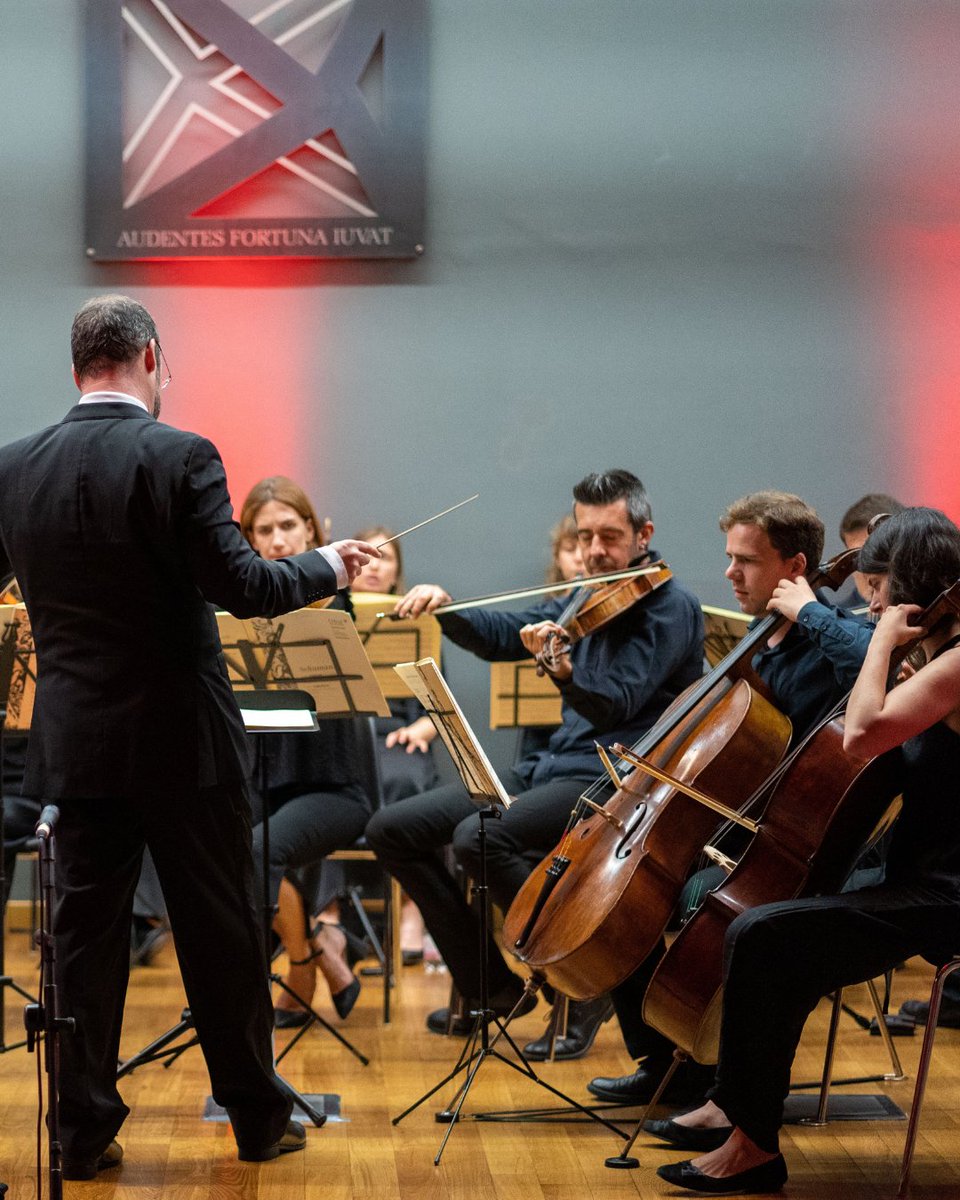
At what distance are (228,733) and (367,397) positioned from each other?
2884 mm

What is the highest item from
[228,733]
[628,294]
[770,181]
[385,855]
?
[770,181]

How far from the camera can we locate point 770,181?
5.27m

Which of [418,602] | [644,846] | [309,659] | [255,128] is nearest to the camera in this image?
[644,846]

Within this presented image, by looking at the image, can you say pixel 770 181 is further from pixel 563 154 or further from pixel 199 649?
pixel 199 649

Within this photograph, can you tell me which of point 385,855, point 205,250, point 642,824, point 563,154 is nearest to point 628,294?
point 563,154

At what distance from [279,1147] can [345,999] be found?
1096 millimetres

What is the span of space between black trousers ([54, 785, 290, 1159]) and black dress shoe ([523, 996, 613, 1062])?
992 millimetres

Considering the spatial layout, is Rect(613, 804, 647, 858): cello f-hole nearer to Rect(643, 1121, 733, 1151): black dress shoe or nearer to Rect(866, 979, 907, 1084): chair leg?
Rect(643, 1121, 733, 1151): black dress shoe

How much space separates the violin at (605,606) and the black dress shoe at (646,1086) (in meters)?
0.91

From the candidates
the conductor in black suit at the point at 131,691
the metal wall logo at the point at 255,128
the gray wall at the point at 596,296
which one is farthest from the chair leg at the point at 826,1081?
the metal wall logo at the point at 255,128

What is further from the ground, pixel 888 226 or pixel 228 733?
pixel 888 226

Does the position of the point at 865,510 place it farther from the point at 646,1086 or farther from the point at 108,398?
the point at 108,398

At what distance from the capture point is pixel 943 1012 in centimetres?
364

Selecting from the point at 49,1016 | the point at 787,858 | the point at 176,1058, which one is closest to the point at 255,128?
the point at 176,1058
